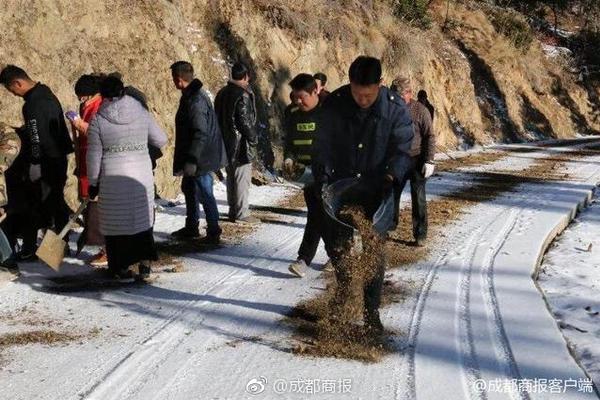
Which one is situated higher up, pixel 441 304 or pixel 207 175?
pixel 207 175

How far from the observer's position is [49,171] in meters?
6.17

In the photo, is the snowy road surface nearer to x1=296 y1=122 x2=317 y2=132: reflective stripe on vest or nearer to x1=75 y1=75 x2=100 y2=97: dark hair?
x1=296 y1=122 x2=317 y2=132: reflective stripe on vest

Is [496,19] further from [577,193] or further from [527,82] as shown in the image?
[577,193]

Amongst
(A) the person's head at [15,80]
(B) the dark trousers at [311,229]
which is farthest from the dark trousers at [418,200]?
(A) the person's head at [15,80]

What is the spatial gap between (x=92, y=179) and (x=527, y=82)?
2695 cm

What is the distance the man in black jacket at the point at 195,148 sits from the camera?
6855 millimetres

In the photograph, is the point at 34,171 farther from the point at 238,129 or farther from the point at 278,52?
the point at 278,52

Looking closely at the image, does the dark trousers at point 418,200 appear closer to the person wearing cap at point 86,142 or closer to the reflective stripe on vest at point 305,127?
the reflective stripe on vest at point 305,127

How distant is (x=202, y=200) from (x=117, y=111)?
81.8 inches

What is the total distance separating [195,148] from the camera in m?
6.88

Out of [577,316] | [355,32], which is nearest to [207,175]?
[577,316]

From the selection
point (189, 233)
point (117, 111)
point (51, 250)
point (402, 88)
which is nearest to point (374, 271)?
point (117, 111)

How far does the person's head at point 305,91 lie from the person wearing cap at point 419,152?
1.03m

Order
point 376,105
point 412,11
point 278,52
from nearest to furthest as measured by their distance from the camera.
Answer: point 376,105 < point 278,52 < point 412,11
